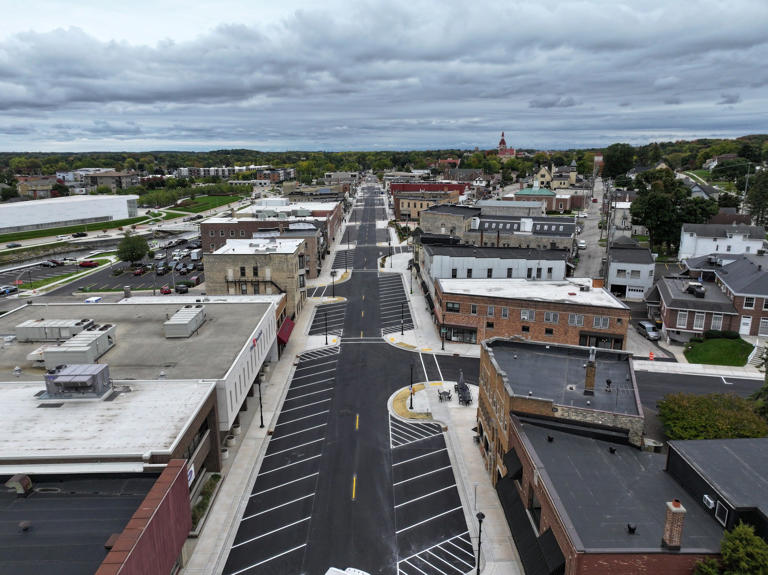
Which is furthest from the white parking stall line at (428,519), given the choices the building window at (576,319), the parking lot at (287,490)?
the building window at (576,319)

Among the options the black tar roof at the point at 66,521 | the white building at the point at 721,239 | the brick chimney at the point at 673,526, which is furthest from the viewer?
the white building at the point at 721,239

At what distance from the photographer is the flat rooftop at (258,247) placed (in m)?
75.2

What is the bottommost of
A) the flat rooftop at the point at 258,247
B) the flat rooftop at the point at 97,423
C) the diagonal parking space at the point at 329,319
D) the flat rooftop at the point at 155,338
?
the diagonal parking space at the point at 329,319

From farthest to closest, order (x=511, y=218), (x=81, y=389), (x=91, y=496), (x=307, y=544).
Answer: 1. (x=511, y=218)
2. (x=81, y=389)
3. (x=307, y=544)
4. (x=91, y=496)

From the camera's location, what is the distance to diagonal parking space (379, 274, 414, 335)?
71.1 metres

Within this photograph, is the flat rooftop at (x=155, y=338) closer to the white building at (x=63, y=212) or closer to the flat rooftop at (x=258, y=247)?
the flat rooftop at (x=258, y=247)

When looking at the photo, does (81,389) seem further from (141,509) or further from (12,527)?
(141,509)

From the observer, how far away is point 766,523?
21984 millimetres

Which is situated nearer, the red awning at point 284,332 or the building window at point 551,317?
the building window at point 551,317

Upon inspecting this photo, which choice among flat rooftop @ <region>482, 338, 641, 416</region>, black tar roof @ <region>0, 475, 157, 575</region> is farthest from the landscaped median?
black tar roof @ <region>0, 475, 157, 575</region>

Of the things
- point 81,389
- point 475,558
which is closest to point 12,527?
point 81,389

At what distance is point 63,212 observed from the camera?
168250mm

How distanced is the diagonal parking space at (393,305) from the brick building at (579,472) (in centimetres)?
2919

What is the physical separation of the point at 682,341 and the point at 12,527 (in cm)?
6870
